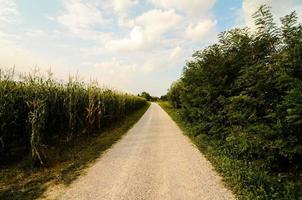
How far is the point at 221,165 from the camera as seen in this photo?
7895mm

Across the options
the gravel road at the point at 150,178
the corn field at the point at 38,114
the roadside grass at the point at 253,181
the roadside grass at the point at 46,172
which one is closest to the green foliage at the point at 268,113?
the roadside grass at the point at 253,181

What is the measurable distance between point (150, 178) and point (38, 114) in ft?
17.5

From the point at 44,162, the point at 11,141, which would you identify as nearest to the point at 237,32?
the point at 44,162

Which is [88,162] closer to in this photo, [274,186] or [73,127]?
[73,127]

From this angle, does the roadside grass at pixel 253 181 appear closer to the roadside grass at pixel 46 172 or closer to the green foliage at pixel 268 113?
the green foliage at pixel 268 113

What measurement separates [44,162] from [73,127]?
170 inches

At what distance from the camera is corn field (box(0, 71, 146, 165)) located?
8.82m

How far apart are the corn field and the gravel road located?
230cm

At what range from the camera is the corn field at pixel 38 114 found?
Result: 8820 mm

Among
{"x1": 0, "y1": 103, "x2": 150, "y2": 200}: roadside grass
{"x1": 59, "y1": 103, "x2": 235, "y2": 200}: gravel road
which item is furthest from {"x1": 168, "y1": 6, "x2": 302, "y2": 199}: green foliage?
{"x1": 0, "y1": 103, "x2": 150, "y2": 200}: roadside grass

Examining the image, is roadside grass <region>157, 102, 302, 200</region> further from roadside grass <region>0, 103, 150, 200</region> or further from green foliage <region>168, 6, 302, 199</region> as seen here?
roadside grass <region>0, 103, 150, 200</region>

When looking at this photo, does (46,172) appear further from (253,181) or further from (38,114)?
(253,181)

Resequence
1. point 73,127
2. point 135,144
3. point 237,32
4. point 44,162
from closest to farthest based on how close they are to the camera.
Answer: point 44,162
point 237,32
point 135,144
point 73,127

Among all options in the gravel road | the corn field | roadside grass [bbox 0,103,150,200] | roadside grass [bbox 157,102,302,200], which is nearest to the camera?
roadside grass [bbox 157,102,302,200]
